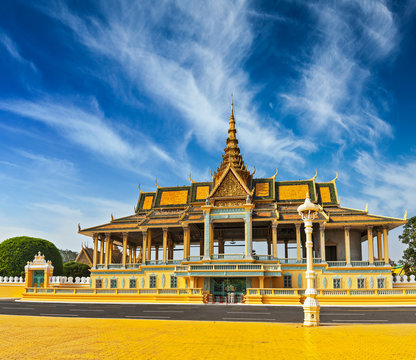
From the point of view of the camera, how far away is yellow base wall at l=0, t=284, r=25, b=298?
36.5 meters

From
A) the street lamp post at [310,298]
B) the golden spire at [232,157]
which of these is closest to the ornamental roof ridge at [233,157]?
the golden spire at [232,157]

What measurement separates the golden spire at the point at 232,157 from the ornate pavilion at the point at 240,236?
12cm

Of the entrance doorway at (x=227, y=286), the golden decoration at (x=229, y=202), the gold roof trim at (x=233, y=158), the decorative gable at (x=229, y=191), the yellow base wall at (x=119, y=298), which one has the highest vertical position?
the gold roof trim at (x=233, y=158)

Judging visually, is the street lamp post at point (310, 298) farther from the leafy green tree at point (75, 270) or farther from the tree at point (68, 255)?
the tree at point (68, 255)

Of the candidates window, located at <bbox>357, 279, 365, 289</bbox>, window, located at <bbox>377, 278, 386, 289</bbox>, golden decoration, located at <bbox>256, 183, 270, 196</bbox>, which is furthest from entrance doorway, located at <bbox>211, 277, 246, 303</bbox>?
window, located at <bbox>377, 278, 386, 289</bbox>

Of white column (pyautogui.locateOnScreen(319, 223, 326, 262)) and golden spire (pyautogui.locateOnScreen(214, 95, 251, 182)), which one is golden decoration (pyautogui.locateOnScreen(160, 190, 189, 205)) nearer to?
golden spire (pyautogui.locateOnScreen(214, 95, 251, 182))

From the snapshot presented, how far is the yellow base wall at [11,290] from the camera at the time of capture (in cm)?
3650

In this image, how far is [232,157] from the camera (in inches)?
1813

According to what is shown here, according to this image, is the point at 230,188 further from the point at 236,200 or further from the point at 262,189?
the point at 262,189

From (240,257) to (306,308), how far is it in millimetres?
19534

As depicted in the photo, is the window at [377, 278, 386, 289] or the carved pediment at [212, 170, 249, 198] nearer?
the window at [377, 278, 386, 289]

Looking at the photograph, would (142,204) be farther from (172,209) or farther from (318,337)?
(318,337)

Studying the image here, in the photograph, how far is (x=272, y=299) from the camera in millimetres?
28406

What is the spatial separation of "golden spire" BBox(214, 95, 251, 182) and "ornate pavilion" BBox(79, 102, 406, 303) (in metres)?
0.12
